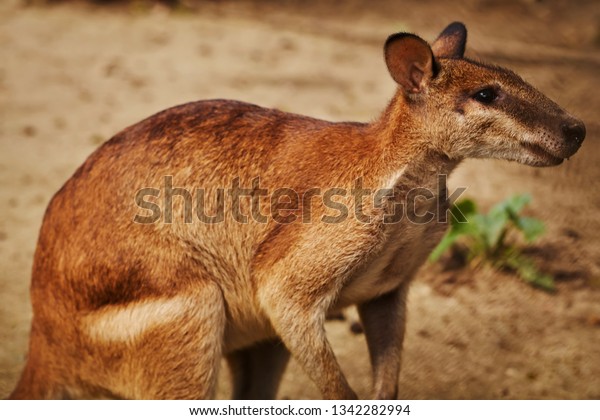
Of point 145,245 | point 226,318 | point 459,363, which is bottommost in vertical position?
point 459,363

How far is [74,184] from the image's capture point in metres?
5.37

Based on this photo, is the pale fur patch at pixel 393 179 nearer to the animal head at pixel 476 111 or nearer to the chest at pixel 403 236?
the chest at pixel 403 236

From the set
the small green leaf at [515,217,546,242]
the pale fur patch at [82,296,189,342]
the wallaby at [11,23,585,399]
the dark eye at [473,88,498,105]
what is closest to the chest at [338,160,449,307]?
the wallaby at [11,23,585,399]

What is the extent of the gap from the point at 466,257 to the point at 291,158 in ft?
10.2

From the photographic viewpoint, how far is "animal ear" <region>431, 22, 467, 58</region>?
17.2 feet

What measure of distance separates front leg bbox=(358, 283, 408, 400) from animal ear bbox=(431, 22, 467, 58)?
1.56 meters

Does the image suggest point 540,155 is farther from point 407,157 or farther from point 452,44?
point 452,44

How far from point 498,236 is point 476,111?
9.71 feet

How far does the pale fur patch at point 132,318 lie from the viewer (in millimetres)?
4879

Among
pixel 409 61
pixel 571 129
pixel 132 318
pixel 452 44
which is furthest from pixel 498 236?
pixel 132 318

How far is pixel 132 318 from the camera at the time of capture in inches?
195

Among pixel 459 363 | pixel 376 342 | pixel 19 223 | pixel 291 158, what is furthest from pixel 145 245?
pixel 19 223

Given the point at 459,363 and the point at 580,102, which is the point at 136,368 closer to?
the point at 459,363

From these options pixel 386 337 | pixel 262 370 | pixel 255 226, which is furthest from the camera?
pixel 262 370
